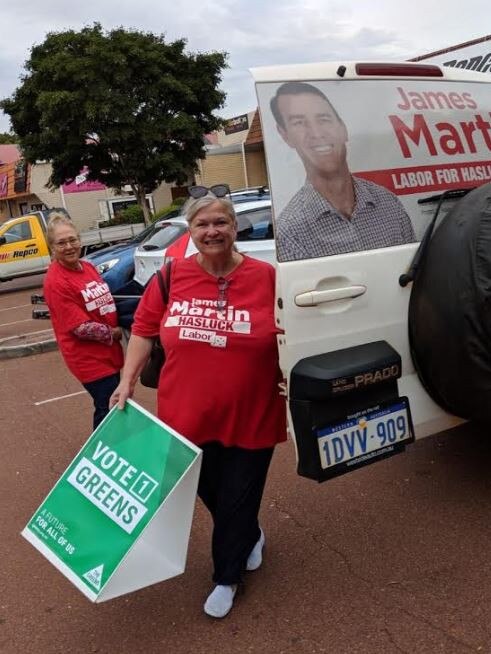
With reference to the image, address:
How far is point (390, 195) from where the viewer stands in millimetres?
2611

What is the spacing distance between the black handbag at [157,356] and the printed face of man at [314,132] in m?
0.72

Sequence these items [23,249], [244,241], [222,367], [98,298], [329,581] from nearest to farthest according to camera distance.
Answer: [222,367], [329,581], [98,298], [244,241], [23,249]

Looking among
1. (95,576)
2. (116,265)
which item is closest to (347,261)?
(95,576)

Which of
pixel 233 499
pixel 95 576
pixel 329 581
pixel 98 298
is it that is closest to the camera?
pixel 95 576

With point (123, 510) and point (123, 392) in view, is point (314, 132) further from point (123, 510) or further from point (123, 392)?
point (123, 510)

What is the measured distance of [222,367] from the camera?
242cm

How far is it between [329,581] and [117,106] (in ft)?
53.1

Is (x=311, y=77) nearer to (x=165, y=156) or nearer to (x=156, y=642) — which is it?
(x=156, y=642)

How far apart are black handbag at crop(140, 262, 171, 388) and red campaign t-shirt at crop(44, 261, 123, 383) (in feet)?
2.02

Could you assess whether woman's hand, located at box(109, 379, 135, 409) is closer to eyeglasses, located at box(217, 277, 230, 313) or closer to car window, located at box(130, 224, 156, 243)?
eyeglasses, located at box(217, 277, 230, 313)

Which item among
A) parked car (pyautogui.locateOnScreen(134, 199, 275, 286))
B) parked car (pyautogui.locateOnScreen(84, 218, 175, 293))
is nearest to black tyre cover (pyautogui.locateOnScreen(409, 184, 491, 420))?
parked car (pyautogui.locateOnScreen(134, 199, 275, 286))

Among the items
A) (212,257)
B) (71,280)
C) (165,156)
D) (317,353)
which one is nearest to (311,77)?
(212,257)

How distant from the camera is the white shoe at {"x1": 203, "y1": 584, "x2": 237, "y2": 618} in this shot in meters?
2.58

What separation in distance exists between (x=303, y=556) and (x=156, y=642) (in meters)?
0.81
